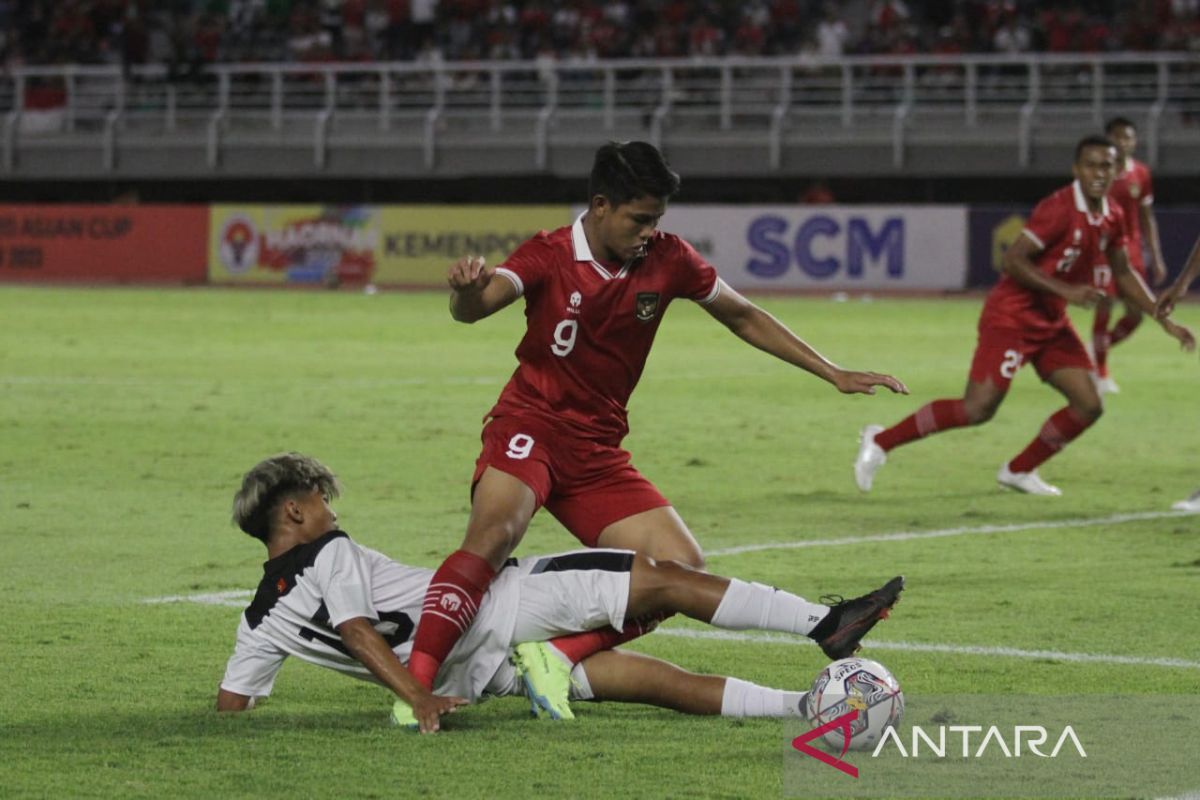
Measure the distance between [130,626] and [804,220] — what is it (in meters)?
26.3

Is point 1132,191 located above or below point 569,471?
below

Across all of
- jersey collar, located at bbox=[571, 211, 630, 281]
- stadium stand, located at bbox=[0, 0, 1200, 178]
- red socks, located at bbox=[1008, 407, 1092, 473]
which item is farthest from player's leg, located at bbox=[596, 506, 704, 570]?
stadium stand, located at bbox=[0, 0, 1200, 178]

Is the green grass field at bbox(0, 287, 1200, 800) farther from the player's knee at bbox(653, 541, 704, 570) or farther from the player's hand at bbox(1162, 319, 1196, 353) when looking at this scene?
the player's hand at bbox(1162, 319, 1196, 353)

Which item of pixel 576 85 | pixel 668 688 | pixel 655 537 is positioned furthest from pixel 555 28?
pixel 668 688

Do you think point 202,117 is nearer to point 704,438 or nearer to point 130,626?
point 704,438

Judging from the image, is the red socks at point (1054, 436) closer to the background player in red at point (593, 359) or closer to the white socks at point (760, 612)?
the background player in red at point (593, 359)

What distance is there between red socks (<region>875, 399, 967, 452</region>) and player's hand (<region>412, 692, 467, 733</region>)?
6.55 metres

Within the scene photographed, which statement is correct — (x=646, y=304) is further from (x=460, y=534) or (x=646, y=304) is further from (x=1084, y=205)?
(x=1084, y=205)

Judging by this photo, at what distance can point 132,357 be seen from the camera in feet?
67.7

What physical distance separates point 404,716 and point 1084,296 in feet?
21.2

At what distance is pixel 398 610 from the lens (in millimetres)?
5961

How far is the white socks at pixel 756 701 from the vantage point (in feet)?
19.1

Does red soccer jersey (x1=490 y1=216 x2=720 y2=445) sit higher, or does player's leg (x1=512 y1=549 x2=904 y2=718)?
red soccer jersey (x1=490 y1=216 x2=720 y2=445)

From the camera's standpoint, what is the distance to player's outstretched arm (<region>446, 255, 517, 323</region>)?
5.94 meters
